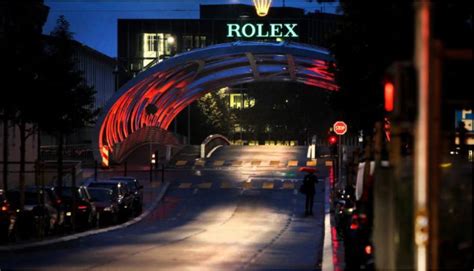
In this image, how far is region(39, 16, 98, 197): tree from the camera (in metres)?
29.3

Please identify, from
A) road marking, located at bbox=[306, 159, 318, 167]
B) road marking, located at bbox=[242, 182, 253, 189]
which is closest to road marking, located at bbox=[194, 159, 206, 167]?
road marking, located at bbox=[306, 159, 318, 167]

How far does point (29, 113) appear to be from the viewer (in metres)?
28.8

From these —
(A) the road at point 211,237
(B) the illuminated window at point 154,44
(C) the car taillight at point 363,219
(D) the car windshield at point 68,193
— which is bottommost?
(A) the road at point 211,237

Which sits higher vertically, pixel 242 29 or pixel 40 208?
pixel 242 29

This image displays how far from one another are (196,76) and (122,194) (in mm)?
42467

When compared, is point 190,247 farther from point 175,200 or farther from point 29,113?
point 175,200

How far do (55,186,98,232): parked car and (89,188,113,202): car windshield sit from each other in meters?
1.94

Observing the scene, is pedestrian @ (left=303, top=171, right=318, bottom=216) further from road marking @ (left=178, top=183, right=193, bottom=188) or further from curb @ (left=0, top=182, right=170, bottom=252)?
road marking @ (left=178, top=183, right=193, bottom=188)

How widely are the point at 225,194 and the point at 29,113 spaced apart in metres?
18.0

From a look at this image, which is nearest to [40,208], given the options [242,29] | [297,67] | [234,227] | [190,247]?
[190,247]

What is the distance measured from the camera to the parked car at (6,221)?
23.3m

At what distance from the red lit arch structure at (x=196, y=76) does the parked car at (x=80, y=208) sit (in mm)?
30093

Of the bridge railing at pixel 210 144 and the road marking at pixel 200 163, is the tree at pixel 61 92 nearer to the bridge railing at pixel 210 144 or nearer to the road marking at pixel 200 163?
the road marking at pixel 200 163

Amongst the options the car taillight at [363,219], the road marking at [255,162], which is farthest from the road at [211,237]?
the road marking at [255,162]
